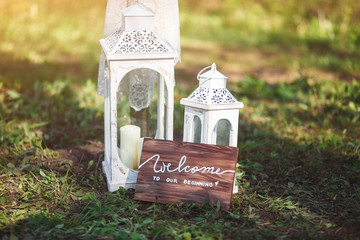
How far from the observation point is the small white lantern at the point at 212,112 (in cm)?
228

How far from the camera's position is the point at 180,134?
3625mm

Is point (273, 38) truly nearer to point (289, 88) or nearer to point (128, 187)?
point (289, 88)

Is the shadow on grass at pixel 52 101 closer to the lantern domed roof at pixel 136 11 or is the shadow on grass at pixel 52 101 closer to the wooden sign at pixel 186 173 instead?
the wooden sign at pixel 186 173

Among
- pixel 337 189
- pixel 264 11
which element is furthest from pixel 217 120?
pixel 264 11

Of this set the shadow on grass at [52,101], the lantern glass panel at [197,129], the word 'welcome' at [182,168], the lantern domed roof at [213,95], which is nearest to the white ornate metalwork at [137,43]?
the lantern domed roof at [213,95]

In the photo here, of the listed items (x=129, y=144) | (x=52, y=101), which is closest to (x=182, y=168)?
(x=129, y=144)

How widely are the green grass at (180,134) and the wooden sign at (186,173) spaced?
8 centimetres

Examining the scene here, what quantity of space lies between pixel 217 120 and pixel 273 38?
20.7 ft

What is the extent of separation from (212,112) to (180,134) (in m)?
1.38

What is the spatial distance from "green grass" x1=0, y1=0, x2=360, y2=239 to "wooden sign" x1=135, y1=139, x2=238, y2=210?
0.08m

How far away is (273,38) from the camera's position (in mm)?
8109

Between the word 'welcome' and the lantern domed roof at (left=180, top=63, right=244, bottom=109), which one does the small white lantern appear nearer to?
the lantern domed roof at (left=180, top=63, right=244, bottom=109)

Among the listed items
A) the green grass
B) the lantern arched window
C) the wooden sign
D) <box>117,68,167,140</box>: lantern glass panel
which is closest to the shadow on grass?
the green grass

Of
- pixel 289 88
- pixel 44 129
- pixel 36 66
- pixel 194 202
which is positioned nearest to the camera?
pixel 194 202
